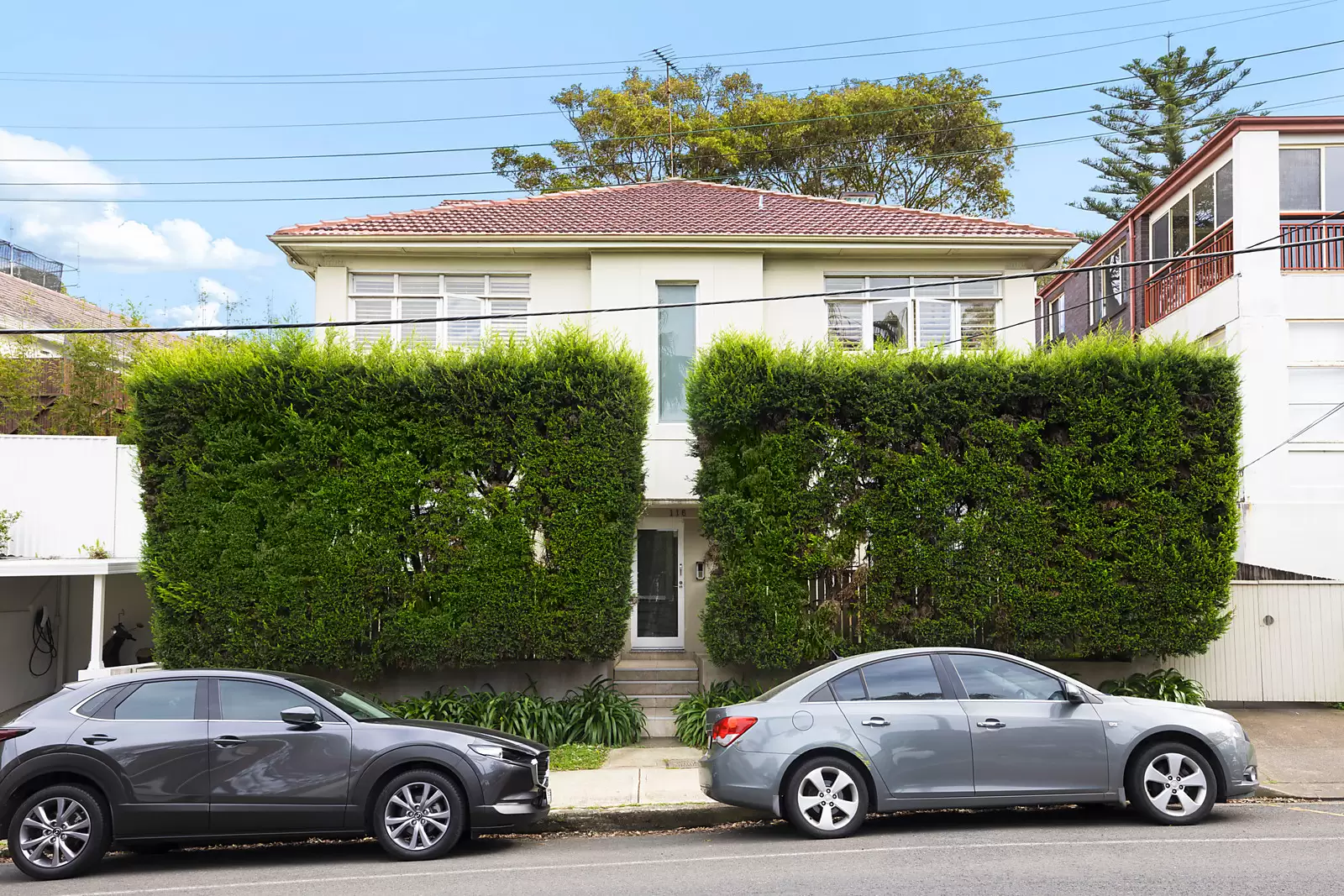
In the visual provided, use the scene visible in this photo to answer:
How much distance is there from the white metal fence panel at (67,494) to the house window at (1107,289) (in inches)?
785

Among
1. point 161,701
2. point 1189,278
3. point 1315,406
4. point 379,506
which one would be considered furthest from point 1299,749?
point 1189,278

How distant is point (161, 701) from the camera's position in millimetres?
8250

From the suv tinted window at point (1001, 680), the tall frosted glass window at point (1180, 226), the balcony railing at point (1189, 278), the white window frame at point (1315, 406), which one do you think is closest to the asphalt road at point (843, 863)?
the suv tinted window at point (1001, 680)

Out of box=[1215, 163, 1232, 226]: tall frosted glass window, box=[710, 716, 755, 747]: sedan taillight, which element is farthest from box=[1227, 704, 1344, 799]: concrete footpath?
box=[1215, 163, 1232, 226]: tall frosted glass window

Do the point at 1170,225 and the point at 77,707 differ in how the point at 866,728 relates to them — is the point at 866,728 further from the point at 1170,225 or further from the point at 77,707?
the point at 1170,225

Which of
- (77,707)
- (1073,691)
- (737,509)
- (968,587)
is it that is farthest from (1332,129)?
(77,707)

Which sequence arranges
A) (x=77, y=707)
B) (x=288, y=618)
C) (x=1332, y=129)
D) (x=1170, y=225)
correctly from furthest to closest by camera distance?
(x=1170, y=225) < (x=1332, y=129) < (x=288, y=618) < (x=77, y=707)

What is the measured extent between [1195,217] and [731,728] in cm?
1648

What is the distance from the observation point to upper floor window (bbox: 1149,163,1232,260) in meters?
18.9

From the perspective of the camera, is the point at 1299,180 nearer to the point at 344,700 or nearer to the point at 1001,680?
the point at 1001,680

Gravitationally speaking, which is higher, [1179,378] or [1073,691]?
[1179,378]

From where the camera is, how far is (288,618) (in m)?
12.3

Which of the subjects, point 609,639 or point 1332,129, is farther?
point 1332,129

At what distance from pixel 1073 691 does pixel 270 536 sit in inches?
340
